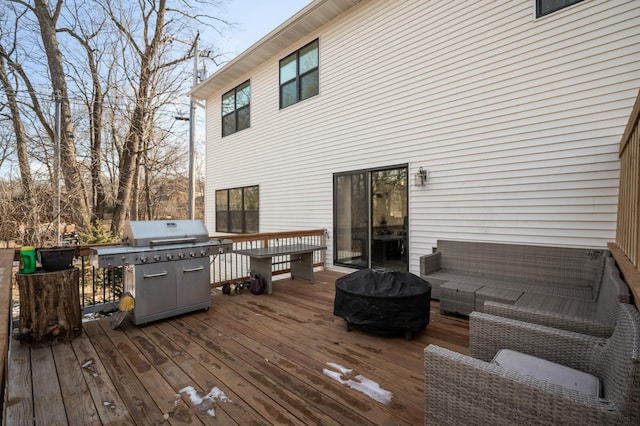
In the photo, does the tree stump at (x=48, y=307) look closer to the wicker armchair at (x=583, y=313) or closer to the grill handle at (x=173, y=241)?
the grill handle at (x=173, y=241)

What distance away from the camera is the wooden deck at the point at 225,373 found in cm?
194

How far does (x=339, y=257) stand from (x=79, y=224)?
8253mm

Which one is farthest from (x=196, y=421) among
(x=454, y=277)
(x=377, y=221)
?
(x=377, y=221)

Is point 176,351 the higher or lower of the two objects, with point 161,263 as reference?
lower

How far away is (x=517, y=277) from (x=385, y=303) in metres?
2.03

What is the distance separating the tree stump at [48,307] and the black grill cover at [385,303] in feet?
8.65

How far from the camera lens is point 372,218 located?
5.51m

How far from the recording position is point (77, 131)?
10.6m

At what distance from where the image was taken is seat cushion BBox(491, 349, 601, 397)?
1.43 m

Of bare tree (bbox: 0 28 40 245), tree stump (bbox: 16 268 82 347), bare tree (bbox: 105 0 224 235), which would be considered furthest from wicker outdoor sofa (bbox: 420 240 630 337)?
bare tree (bbox: 105 0 224 235)

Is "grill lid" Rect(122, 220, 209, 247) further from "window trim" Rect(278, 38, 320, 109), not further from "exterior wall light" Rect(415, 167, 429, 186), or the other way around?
"window trim" Rect(278, 38, 320, 109)

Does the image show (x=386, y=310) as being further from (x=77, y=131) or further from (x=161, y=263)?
(x=77, y=131)

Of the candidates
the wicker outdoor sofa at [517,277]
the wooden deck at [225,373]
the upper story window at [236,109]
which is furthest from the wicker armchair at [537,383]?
the upper story window at [236,109]

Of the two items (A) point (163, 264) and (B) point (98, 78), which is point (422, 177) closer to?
(A) point (163, 264)
